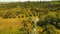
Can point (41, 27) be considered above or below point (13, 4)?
below

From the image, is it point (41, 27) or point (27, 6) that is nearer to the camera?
point (41, 27)

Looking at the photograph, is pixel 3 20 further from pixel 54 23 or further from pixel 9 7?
pixel 54 23

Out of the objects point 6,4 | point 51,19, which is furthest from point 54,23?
point 6,4

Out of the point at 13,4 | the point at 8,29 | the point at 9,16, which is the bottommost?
the point at 8,29

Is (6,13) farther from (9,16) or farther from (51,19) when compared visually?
(51,19)

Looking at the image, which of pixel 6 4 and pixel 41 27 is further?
pixel 6 4

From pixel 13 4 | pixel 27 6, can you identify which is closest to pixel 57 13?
pixel 27 6
